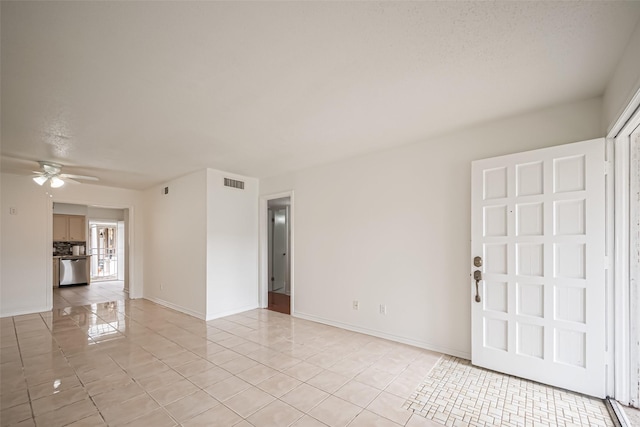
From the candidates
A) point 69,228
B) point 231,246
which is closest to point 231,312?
point 231,246

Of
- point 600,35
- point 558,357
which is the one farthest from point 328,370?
point 600,35

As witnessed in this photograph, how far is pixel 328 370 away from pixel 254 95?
2.64 metres

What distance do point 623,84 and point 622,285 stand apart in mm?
1483

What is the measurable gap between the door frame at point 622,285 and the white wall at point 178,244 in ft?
15.7

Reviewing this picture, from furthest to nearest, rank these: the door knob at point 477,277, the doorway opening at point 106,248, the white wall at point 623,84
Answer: the doorway opening at point 106,248 → the door knob at point 477,277 → the white wall at point 623,84

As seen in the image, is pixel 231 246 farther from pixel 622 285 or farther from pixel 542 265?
pixel 622 285

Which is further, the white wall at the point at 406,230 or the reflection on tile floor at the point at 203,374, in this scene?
the white wall at the point at 406,230

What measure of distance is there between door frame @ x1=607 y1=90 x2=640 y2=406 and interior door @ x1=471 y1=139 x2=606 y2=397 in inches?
2.9

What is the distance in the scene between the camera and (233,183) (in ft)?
16.4

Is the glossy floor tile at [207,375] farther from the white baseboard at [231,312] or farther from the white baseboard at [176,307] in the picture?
the white baseboard at [176,307]

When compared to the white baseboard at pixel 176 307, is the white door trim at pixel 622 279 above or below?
above

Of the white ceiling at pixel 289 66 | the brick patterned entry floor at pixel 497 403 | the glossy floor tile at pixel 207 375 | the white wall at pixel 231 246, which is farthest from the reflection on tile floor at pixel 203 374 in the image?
the white ceiling at pixel 289 66

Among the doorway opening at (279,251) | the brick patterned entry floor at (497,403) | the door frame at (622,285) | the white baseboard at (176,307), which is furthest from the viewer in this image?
the doorway opening at (279,251)

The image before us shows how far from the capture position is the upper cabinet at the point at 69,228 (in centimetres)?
808
